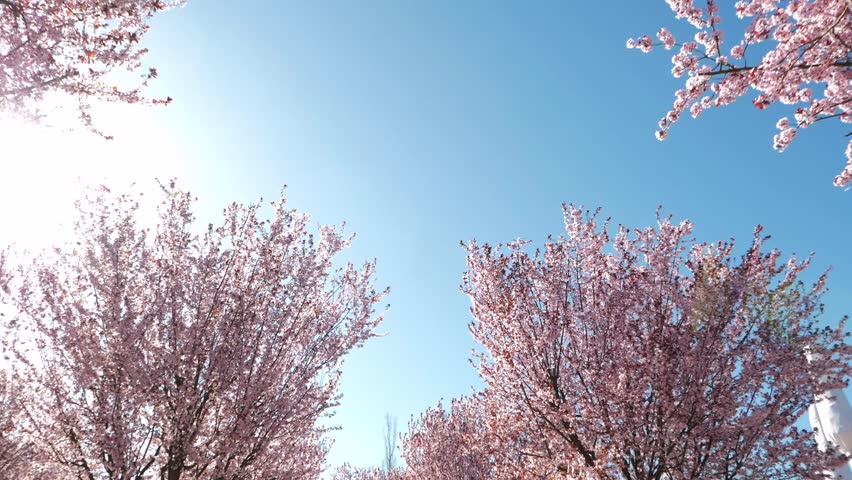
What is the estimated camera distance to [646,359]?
7160 millimetres

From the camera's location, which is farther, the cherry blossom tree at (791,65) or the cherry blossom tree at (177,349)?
the cherry blossom tree at (177,349)

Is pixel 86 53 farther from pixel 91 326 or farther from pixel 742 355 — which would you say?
pixel 742 355

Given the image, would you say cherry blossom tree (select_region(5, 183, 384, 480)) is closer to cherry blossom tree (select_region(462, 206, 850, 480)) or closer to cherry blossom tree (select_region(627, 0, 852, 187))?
cherry blossom tree (select_region(462, 206, 850, 480))

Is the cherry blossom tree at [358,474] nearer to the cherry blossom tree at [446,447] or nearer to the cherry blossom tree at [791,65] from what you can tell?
the cherry blossom tree at [446,447]

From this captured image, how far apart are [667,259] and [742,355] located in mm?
1994

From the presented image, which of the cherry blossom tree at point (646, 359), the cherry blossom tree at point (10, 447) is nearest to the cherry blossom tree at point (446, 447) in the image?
the cherry blossom tree at point (646, 359)

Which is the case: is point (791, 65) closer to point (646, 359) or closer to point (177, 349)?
point (646, 359)

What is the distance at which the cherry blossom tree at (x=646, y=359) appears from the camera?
6922 millimetres

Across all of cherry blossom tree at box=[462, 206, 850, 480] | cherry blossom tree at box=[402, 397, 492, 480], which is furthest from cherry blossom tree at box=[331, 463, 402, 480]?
cherry blossom tree at box=[462, 206, 850, 480]

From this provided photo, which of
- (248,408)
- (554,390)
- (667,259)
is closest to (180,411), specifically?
(248,408)

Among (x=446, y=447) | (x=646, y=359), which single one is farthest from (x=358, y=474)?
(x=646, y=359)

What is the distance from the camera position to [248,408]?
689 cm

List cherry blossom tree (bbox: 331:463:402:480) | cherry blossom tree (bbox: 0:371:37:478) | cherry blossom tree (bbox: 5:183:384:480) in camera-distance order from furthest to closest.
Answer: cherry blossom tree (bbox: 331:463:402:480)
cherry blossom tree (bbox: 0:371:37:478)
cherry blossom tree (bbox: 5:183:384:480)

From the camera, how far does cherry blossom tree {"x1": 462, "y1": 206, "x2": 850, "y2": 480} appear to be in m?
6.92
